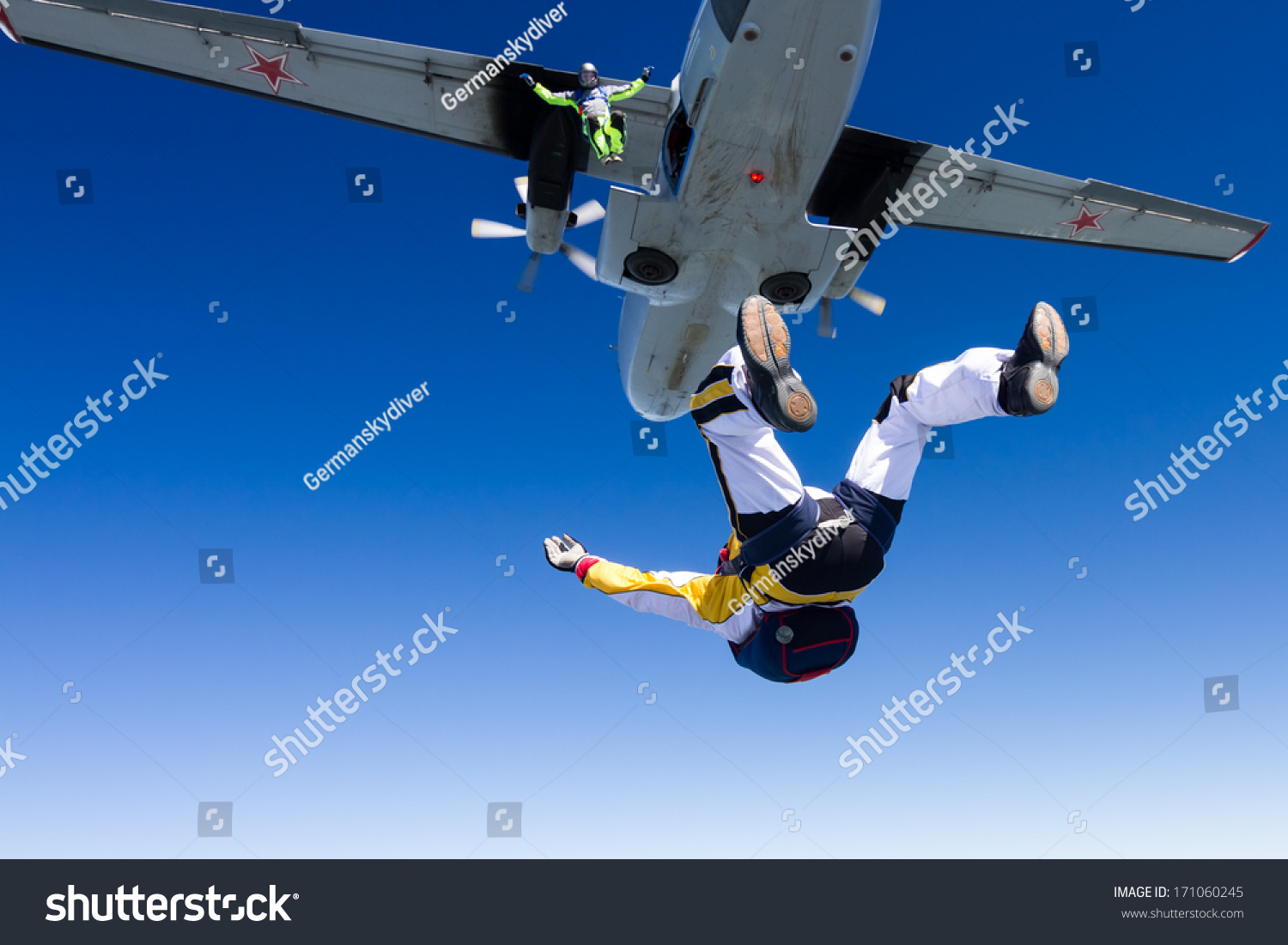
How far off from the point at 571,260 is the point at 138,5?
24.0 feet

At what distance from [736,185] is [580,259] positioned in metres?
2.87

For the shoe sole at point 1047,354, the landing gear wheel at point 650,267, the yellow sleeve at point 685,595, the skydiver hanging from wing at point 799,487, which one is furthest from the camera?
the landing gear wheel at point 650,267

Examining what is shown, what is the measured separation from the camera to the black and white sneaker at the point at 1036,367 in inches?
167

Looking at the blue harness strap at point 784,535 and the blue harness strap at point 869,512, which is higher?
the blue harness strap at point 869,512

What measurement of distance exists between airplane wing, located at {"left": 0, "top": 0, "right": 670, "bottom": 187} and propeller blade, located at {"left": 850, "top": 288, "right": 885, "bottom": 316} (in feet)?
14.8

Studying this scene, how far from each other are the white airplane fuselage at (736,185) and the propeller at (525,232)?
20.6 inches


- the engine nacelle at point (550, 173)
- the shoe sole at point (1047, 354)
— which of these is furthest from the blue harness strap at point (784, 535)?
the engine nacelle at point (550, 173)

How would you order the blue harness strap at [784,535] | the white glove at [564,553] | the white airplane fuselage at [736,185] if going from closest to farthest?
the blue harness strap at [784,535] < the white glove at [564,553] < the white airplane fuselage at [736,185]

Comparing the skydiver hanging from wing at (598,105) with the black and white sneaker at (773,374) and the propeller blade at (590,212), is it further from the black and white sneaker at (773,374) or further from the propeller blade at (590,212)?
the black and white sneaker at (773,374)

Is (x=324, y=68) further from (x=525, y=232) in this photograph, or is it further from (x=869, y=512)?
(x=869, y=512)

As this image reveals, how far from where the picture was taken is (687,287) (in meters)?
12.3

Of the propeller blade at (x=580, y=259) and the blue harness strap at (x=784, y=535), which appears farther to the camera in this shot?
the propeller blade at (x=580, y=259)

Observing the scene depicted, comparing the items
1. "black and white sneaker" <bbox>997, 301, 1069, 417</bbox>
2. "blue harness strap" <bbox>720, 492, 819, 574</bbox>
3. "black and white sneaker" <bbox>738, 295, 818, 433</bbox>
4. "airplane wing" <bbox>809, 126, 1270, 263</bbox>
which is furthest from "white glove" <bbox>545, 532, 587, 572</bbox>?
"airplane wing" <bbox>809, 126, 1270, 263</bbox>

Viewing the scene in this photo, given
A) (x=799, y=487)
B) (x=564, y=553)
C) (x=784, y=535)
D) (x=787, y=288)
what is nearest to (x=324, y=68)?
(x=787, y=288)
